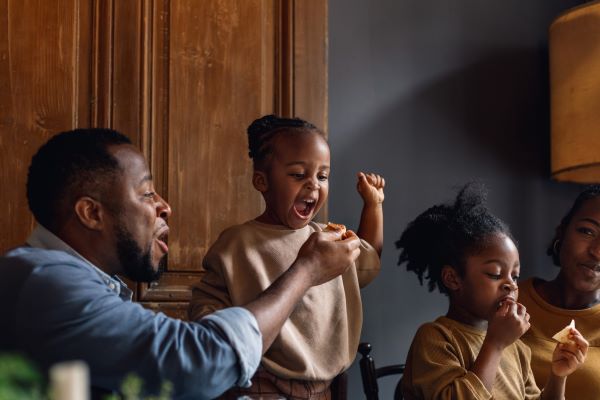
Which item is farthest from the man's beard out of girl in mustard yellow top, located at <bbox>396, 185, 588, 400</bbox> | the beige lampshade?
the beige lampshade

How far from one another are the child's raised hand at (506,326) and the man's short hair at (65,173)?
3.23 feet

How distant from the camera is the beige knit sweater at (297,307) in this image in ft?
6.35

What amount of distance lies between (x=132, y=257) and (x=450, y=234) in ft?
3.30

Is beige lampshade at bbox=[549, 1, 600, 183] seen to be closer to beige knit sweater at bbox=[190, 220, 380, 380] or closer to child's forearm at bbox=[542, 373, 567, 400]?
child's forearm at bbox=[542, 373, 567, 400]

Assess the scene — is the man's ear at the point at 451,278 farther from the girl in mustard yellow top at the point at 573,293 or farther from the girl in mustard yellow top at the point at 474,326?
the girl in mustard yellow top at the point at 573,293

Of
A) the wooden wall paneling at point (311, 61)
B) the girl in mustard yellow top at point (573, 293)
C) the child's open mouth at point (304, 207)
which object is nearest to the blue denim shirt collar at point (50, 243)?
the child's open mouth at point (304, 207)

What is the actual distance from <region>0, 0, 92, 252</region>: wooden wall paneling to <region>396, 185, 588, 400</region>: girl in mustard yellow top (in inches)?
41.8

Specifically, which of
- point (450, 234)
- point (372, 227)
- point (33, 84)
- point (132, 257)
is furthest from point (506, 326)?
point (33, 84)

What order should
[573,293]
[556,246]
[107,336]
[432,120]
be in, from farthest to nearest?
1. [432,120]
2. [556,246]
3. [573,293]
4. [107,336]

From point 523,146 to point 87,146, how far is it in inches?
73.6

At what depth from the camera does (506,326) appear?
1.99 meters

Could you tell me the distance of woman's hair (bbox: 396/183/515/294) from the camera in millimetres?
2211

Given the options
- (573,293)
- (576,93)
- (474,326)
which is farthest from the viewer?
(576,93)

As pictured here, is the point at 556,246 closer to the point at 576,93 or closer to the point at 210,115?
the point at 576,93
